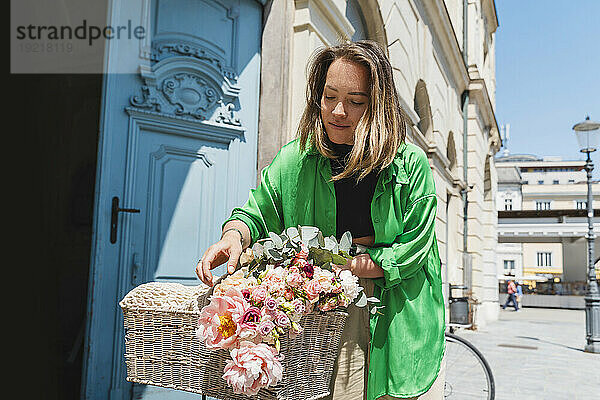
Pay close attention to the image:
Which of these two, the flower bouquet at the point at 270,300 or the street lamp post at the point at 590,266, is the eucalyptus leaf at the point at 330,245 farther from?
the street lamp post at the point at 590,266

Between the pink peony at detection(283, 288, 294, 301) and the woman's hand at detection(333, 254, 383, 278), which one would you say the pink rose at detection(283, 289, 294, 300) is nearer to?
the pink peony at detection(283, 288, 294, 301)

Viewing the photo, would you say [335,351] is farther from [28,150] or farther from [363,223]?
[28,150]

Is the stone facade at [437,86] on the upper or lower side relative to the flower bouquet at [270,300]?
upper

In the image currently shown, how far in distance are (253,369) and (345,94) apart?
35.2 inches

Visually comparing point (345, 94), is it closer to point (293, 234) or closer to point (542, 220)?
point (293, 234)

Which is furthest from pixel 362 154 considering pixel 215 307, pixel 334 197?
pixel 215 307

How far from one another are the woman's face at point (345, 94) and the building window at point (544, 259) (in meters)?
60.9

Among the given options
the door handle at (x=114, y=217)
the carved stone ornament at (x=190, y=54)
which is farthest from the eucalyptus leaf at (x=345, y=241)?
the carved stone ornament at (x=190, y=54)

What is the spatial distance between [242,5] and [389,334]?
140 inches

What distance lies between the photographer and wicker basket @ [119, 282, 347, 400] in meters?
1.43

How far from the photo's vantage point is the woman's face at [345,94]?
173cm

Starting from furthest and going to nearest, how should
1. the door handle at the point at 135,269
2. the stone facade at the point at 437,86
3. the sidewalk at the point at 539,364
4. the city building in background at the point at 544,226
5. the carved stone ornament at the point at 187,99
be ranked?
the city building in background at the point at 544,226, the sidewalk at the point at 539,364, the stone facade at the point at 437,86, the carved stone ornament at the point at 187,99, the door handle at the point at 135,269

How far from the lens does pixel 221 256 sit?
1630 millimetres

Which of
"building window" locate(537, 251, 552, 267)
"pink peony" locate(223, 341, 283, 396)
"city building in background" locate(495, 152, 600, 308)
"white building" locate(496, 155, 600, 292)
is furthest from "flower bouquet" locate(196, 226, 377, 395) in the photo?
"building window" locate(537, 251, 552, 267)
